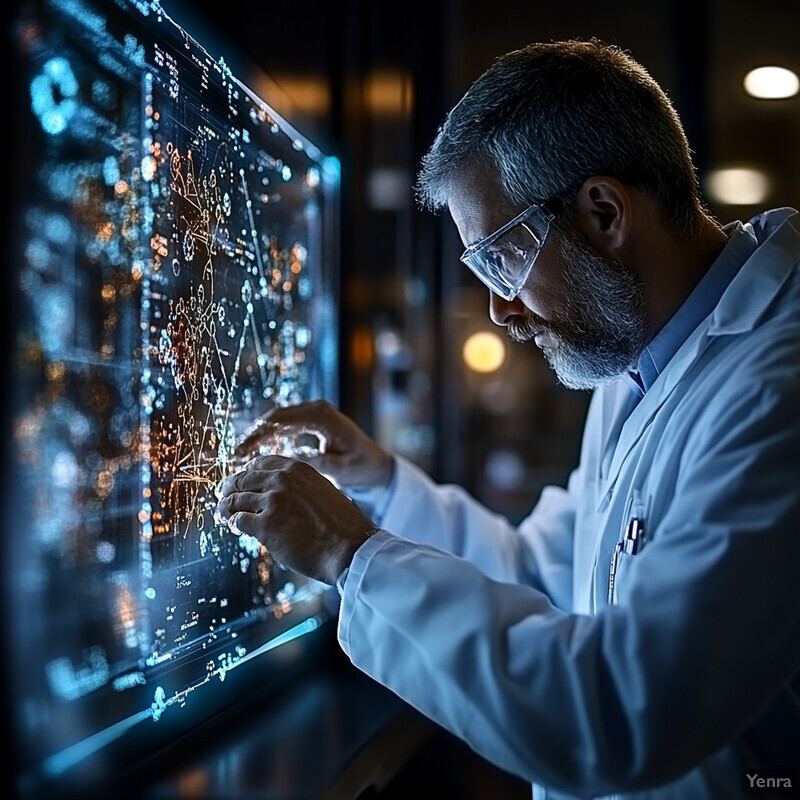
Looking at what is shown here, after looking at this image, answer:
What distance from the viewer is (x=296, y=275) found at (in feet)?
4.35

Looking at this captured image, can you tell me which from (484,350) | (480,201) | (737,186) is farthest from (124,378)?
(484,350)

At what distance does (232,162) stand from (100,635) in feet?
1.93

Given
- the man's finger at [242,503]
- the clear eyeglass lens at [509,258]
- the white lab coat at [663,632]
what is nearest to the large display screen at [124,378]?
the man's finger at [242,503]

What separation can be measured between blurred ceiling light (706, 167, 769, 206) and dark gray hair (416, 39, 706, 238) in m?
1.28

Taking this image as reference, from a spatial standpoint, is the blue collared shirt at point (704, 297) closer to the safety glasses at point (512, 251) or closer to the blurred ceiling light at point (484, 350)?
the safety glasses at point (512, 251)

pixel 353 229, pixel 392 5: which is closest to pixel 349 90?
pixel 353 229

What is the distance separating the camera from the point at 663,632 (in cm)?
75

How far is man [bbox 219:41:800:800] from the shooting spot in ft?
2.47

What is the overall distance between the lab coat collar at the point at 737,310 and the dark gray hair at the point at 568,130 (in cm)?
11

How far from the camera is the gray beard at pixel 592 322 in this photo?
3.47 feet

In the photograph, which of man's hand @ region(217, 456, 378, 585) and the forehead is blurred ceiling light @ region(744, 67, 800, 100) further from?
man's hand @ region(217, 456, 378, 585)

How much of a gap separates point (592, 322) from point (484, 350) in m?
1.97

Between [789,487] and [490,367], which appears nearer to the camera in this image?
[789,487]

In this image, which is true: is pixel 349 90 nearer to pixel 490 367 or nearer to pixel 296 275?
pixel 296 275
